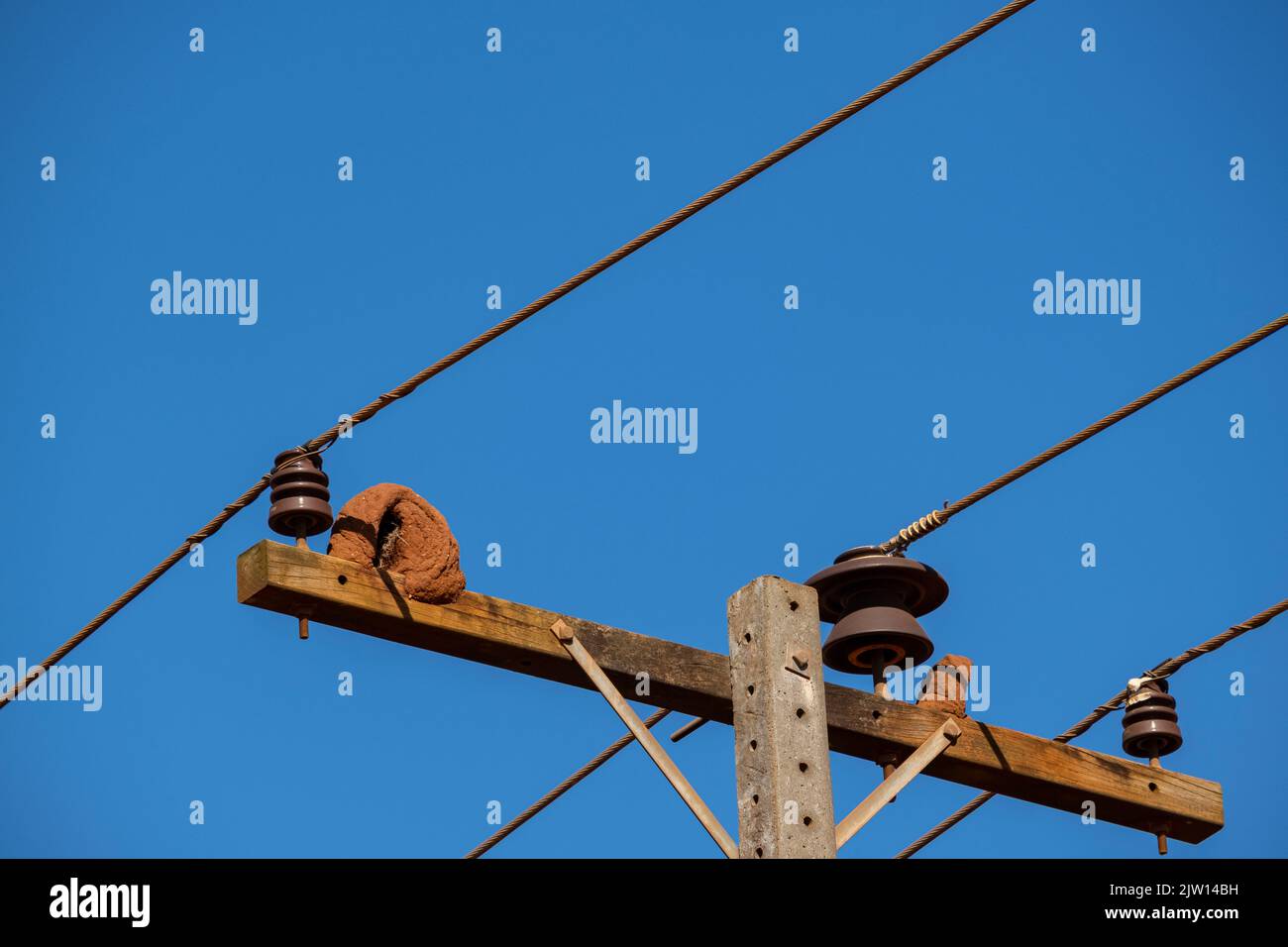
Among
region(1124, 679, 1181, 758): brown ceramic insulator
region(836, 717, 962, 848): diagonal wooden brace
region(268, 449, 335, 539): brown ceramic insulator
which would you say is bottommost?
region(836, 717, 962, 848): diagonal wooden brace

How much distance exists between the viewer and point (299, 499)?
23.2ft

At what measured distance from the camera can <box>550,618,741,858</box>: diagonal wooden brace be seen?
272 inches

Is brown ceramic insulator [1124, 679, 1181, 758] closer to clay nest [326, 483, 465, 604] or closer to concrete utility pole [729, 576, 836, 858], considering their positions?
concrete utility pole [729, 576, 836, 858]

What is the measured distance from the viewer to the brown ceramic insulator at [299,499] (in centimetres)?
705

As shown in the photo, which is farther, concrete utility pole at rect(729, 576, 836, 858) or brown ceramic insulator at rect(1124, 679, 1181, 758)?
brown ceramic insulator at rect(1124, 679, 1181, 758)

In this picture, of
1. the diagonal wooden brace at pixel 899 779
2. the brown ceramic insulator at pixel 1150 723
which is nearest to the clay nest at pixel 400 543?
the diagonal wooden brace at pixel 899 779

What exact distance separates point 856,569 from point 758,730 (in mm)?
1028

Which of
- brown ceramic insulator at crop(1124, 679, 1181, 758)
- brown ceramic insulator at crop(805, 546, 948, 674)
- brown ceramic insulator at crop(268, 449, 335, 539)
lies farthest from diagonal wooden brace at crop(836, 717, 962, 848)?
brown ceramic insulator at crop(268, 449, 335, 539)

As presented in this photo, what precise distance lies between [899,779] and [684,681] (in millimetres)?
758

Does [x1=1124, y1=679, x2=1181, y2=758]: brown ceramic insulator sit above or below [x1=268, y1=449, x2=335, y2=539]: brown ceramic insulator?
below

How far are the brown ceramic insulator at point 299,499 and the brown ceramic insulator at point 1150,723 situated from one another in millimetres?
3121

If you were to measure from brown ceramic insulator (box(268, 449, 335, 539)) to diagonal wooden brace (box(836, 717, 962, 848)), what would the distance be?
183cm

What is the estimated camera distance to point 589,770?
328 inches
